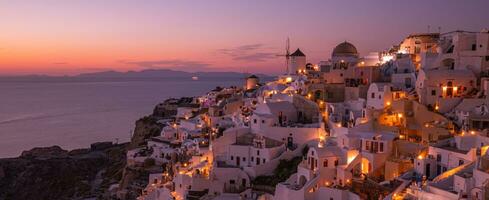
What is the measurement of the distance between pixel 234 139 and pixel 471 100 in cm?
1424

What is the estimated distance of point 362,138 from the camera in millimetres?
24000

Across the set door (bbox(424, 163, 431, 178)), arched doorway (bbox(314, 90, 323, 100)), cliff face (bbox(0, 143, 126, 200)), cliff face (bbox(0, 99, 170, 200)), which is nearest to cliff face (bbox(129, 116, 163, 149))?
cliff face (bbox(0, 99, 170, 200))

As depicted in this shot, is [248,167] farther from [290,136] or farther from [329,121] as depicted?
[329,121]

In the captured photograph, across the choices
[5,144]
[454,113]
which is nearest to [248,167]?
[454,113]

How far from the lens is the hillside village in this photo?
20969 mm

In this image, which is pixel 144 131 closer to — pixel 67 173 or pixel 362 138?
pixel 67 173

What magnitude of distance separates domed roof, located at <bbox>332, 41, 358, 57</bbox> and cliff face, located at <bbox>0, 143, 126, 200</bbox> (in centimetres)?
2482

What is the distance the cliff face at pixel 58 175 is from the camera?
48031 millimetres

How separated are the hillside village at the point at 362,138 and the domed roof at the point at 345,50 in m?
3.40

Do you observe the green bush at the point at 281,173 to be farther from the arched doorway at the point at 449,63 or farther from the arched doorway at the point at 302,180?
the arched doorway at the point at 449,63

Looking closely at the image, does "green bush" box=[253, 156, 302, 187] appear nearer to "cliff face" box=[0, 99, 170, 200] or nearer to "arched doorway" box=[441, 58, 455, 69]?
"arched doorway" box=[441, 58, 455, 69]

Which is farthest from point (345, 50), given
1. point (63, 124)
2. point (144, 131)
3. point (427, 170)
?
point (63, 124)

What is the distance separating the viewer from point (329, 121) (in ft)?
97.1

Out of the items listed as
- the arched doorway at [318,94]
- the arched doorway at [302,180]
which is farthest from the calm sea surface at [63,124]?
the arched doorway at [302,180]
